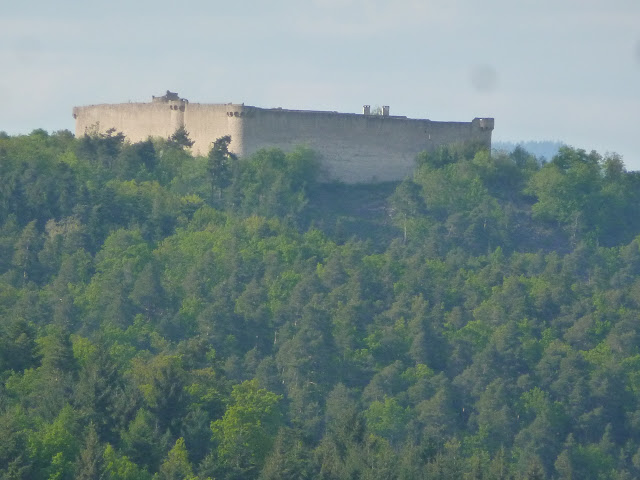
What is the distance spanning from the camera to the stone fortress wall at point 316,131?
210 ft

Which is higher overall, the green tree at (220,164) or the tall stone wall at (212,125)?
the tall stone wall at (212,125)

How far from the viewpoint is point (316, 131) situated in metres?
64.8

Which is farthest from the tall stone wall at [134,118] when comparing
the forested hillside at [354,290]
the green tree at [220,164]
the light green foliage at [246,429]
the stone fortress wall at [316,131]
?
the light green foliage at [246,429]

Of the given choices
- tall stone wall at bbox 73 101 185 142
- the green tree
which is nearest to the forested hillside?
the green tree

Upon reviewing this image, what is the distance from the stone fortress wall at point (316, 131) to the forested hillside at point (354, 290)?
537 millimetres

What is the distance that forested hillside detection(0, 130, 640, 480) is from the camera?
56312 mm

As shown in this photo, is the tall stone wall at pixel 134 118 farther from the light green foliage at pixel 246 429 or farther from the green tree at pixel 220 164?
the light green foliage at pixel 246 429

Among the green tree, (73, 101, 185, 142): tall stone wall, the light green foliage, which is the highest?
(73, 101, 185, 142): tall stone wall

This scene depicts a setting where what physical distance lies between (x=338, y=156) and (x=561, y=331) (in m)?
8.09

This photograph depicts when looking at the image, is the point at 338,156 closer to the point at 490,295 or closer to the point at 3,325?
the point at 490,295

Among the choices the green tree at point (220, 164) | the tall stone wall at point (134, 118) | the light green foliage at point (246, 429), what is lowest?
the light green foliage at point (246, 429)

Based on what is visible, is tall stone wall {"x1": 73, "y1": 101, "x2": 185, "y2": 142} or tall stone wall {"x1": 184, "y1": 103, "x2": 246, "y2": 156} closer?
tall stone wall {"x1": 184, "y1": 103, "x2": 246, "y2": 156}

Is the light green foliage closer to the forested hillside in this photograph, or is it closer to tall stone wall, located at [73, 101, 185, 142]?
the forested hillside

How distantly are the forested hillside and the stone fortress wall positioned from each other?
54 cm
